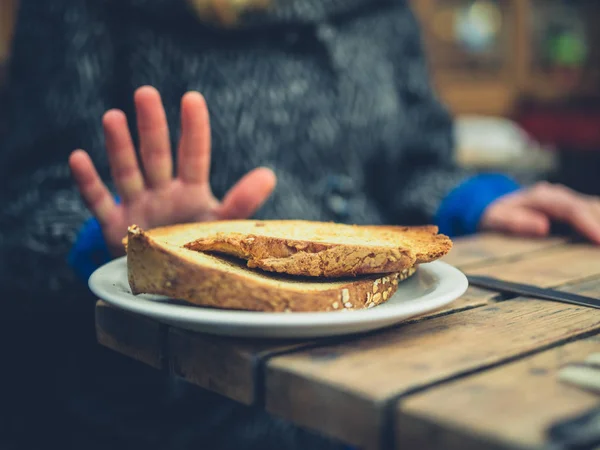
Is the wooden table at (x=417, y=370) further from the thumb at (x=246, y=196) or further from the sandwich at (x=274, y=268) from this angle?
the thumb at (x=246, y=196)

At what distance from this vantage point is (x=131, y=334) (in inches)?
28.2

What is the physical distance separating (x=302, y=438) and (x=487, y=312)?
0.65 meters

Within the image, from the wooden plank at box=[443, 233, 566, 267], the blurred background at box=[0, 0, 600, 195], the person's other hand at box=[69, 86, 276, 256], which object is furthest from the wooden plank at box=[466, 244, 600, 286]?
the blurred background at box=[0, 0, 600, 195]

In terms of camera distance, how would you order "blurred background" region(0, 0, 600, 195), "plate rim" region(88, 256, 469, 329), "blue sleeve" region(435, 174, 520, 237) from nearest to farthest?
"plate rim" region(88, 256, 469, 329), "blue sleeve" region(435, 174, 520, 237), "blurred background" region(0, 0, 600, 195)

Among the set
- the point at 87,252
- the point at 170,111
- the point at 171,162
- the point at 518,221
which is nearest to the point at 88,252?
the point at 87,252

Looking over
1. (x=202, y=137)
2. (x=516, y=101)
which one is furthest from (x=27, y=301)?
(x=516, y=101)

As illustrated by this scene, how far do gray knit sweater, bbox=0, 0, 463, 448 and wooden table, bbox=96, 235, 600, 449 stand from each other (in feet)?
1.47

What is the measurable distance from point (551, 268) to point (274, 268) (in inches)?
19.2

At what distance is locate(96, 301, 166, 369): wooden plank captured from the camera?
2.25 ft

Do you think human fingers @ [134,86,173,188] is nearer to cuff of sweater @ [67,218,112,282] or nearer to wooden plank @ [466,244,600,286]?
A: cuff of sweater @ [67,218,112,282]

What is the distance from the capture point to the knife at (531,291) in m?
0.79

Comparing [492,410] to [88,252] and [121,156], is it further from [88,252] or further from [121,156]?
[88,252]

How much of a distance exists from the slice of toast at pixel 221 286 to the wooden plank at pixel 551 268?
1.03ft

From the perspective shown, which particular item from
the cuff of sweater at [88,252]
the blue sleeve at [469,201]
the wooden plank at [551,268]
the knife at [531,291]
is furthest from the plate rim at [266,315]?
the blue sleeve at [469,201]
